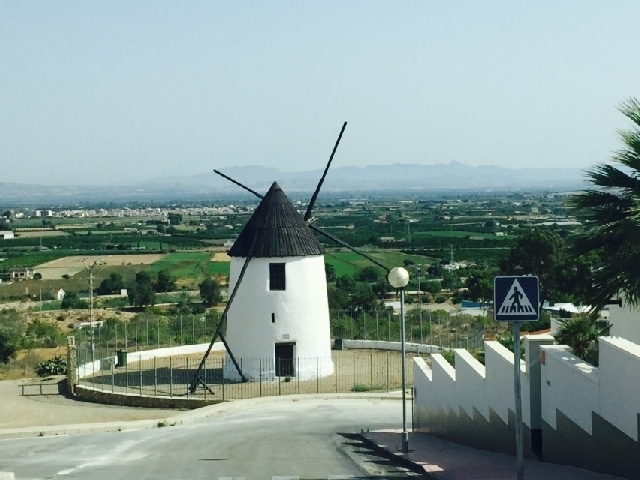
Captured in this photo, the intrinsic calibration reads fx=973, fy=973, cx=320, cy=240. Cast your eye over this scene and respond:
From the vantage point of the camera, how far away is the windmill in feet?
112

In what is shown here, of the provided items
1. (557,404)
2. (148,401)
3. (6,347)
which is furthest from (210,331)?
(557,404)

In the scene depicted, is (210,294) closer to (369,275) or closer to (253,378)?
(369,275)

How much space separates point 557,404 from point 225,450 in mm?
8165

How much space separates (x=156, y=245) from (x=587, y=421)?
5692 inches

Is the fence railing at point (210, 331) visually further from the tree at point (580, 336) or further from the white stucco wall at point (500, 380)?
the tree at point (580, 336)

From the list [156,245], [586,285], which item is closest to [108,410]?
[586,285]

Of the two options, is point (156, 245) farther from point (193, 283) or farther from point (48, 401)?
point (48, 401)

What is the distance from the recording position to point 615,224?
12109 millimetres

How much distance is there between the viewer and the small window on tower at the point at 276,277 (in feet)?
112

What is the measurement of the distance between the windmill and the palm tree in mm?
21958

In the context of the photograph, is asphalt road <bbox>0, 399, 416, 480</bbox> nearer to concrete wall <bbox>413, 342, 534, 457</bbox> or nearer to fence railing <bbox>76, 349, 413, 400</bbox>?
concrete wall <bbox>413, 342, 534, 457</bbox>

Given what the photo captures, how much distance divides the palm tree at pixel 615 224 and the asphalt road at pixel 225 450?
434cm

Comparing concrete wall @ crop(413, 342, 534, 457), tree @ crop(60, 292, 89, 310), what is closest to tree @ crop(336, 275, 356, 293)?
tree @ crop(60, 292, 89, 310)

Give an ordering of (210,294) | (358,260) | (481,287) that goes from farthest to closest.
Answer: (358,260), (210,294), (481,287)
